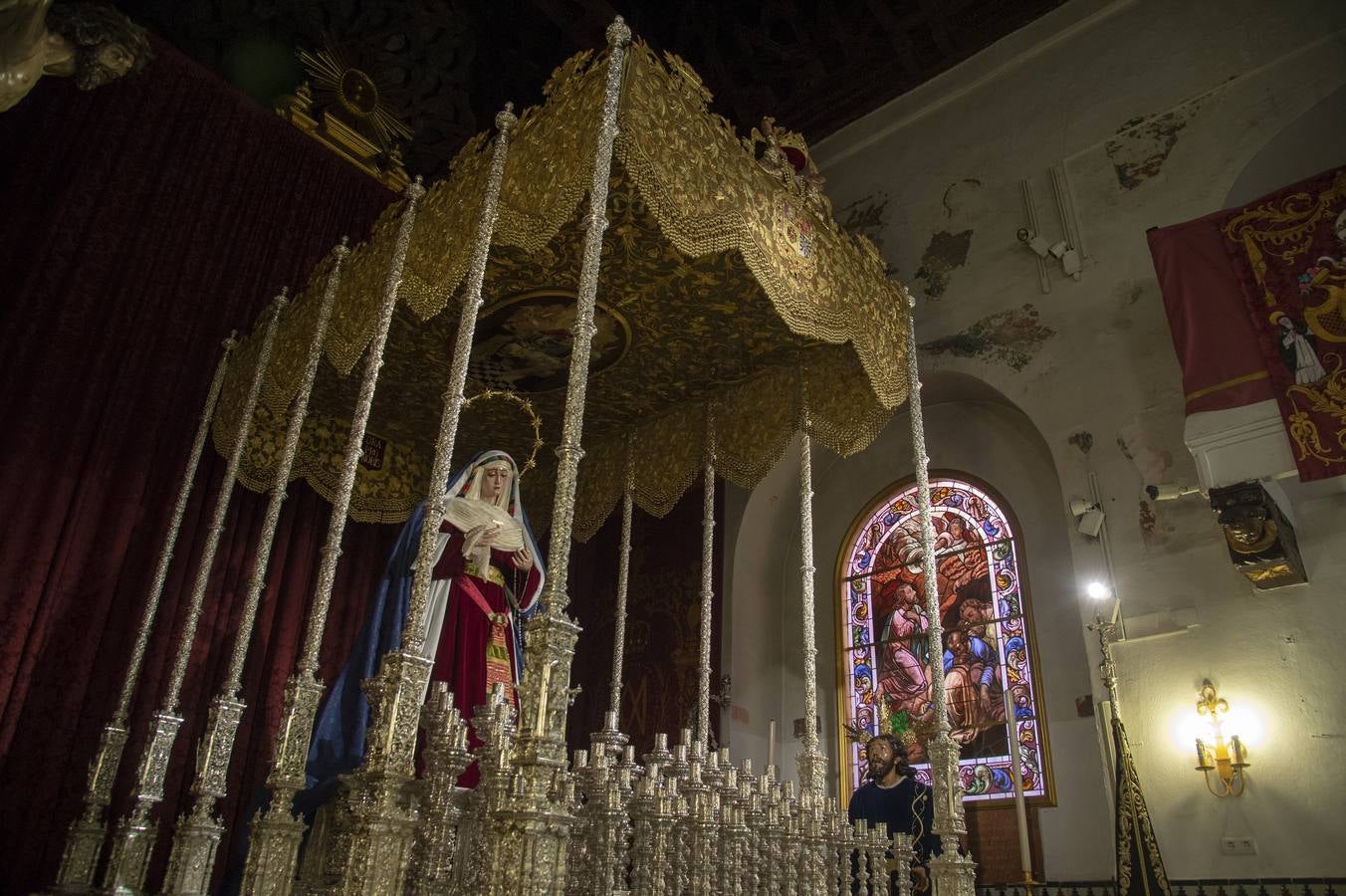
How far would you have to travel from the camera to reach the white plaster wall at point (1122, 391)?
5121mm

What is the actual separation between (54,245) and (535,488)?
3.94 metres

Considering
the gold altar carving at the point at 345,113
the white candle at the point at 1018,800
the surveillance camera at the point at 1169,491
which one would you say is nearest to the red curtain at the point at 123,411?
the gold altar carving at the point at 345,113

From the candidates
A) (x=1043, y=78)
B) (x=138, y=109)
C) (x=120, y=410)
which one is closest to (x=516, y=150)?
(x=120, y=410)

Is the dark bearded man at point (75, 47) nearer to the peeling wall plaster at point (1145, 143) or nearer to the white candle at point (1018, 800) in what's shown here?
the white candle at point (1018, 800)

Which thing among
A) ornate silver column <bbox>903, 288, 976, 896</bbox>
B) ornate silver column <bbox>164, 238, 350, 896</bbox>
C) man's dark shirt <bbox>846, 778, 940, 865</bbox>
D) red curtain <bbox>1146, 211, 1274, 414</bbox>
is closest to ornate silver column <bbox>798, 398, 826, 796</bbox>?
ornate silver column <bbox>903, 288, 976, 896</bbox>

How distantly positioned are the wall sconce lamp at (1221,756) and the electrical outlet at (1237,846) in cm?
23

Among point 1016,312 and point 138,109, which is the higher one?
point 138,109

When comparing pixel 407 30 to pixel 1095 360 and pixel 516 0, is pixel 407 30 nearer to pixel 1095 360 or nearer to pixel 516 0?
pixel 516 0

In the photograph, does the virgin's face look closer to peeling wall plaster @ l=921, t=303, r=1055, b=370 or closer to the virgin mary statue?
the virgin mary statue

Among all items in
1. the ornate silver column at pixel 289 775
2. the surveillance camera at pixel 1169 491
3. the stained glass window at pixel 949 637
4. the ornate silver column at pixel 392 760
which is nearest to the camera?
the ornate silver column at pixel 392 760

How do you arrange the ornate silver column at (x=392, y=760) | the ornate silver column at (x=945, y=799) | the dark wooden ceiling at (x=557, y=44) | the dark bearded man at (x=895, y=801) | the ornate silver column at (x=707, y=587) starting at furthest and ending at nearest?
the dark wooden ceiling at (x=557, y=44), the ornate silver column at (x=707, y=587), the dark bearded man at (x=895, y=801), the ornate silver column at (x=945, y=799), the ornate silver column at (x=392, y=760)

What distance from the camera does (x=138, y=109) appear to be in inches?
279

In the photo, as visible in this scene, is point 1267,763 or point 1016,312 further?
point 1016,312

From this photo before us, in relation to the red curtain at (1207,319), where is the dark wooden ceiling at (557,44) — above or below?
above
